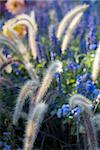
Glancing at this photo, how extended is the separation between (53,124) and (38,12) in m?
1.92

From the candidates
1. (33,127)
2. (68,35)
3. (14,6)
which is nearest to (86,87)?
(33,127)

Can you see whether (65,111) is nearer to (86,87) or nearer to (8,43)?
(86,87)

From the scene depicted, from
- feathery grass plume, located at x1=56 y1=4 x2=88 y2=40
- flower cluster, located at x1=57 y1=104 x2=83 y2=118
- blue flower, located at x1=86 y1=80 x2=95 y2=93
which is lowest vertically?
flower cluster, located at x1=57 y1=104 x2=83 y2=118

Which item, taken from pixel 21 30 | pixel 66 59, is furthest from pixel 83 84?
pixel 21 30

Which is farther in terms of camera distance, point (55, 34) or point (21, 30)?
point (21, 30)

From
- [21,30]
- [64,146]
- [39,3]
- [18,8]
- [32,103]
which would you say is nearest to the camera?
[32,103]

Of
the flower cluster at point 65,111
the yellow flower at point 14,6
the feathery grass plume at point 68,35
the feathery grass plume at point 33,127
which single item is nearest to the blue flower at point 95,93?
the flower cluster at point 65,111

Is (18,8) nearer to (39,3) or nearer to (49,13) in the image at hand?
(49,13)

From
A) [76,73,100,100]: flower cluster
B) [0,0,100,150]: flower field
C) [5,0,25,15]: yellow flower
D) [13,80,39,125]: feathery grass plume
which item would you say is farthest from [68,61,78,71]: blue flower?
[5,0,25,15]: yellow flower

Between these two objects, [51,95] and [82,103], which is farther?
[51,95]

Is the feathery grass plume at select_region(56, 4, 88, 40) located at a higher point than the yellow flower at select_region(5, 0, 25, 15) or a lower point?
lower

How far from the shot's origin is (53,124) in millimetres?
1943

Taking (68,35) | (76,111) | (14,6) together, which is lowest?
(76,111)

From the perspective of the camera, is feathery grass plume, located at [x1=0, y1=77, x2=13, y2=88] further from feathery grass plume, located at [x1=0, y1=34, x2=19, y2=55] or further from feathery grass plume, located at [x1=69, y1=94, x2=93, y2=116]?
feathery grass plume, located at [x1=69, y1=94, x2=93, y2=116]
